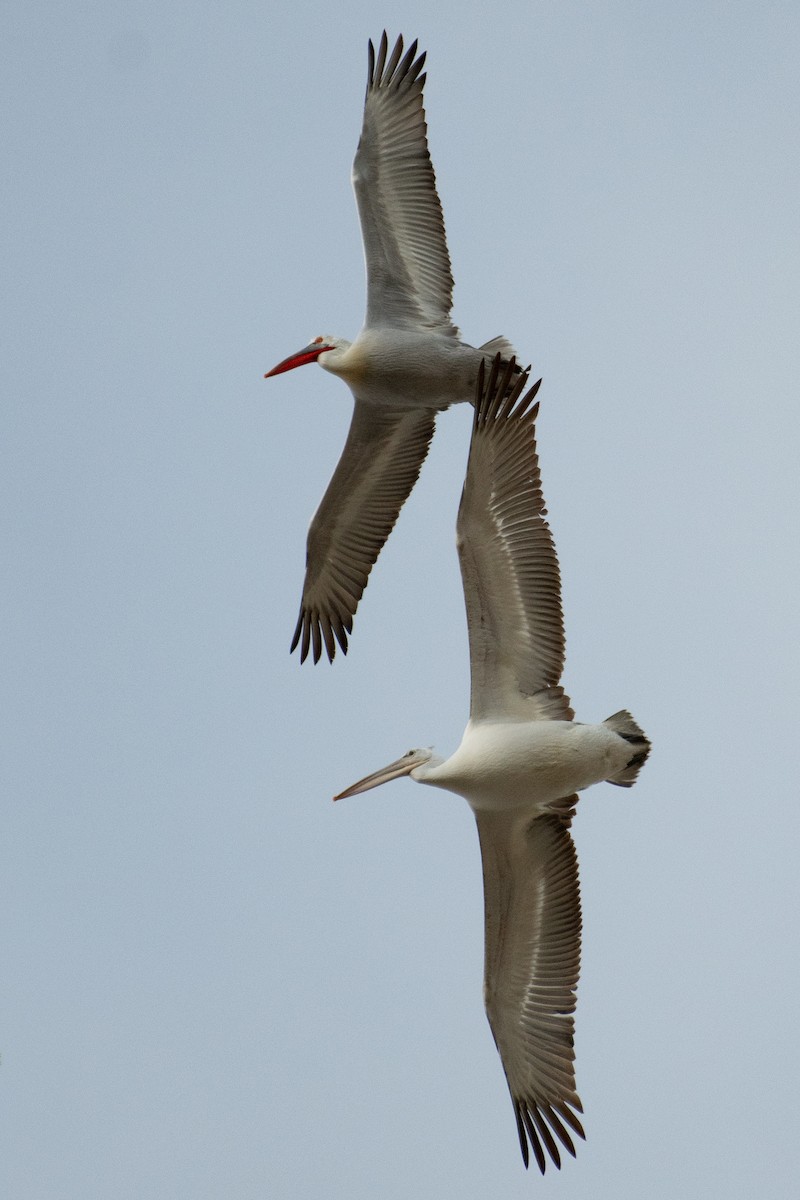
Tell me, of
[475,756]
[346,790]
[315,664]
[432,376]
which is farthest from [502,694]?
[315,664]

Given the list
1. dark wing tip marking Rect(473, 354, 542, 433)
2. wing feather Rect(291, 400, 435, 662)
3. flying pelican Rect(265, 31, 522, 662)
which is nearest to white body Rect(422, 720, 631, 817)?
dark wing tip marking Rect(473, 354, 542, 433)

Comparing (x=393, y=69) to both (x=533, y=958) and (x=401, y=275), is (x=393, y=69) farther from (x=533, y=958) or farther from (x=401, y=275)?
(x=533, y=958)

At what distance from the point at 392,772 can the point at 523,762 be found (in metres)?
1.07

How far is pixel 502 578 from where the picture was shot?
350 inches

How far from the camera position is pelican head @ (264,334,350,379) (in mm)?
12156

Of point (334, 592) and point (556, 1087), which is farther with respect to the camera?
point (334, 592)

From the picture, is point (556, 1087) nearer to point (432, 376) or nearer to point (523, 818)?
point (523, 818)

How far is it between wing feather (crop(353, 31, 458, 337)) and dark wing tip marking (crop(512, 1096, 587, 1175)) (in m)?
4.93

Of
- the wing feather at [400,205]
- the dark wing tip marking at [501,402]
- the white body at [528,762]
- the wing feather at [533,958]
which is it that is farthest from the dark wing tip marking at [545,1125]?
the wing feather at [400,205]

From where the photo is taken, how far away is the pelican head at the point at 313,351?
12156mm

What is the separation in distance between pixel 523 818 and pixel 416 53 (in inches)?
209

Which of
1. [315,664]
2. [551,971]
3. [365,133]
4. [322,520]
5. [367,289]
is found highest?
[365,133]

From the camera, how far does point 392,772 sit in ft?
32.1

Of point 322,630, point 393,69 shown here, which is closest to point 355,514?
point 322,630
